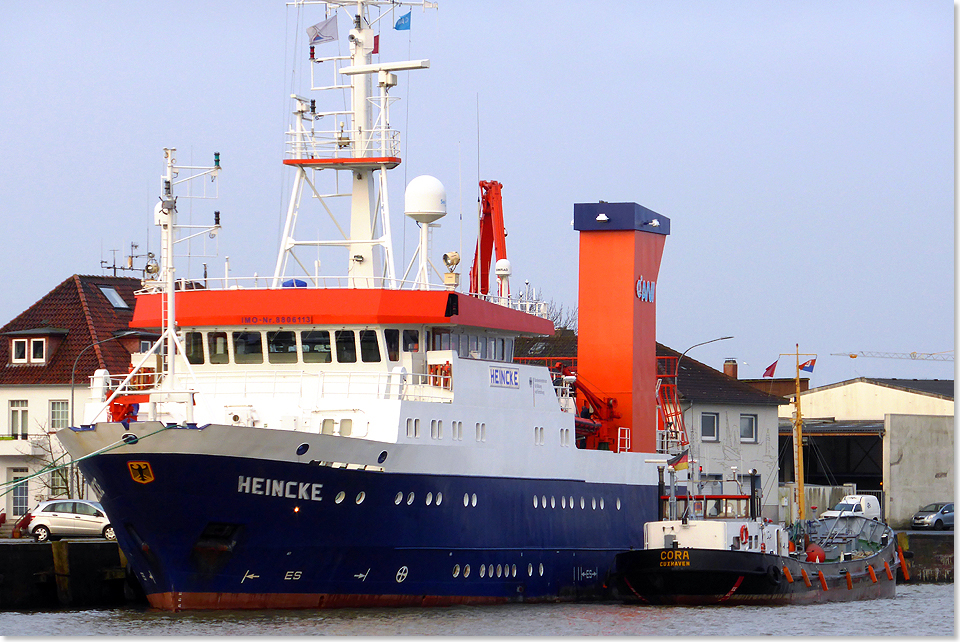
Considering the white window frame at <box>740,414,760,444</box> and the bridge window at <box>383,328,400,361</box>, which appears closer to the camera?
the bridge window at <box>383,328,400,361</box>

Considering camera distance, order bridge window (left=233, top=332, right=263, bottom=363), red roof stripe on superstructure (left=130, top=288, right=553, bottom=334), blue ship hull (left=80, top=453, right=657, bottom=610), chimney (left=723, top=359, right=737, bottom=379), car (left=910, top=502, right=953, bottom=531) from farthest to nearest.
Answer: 1. chimney (left=723, top=359, right=737, bottom=379)
2. car (left=910, top=502, right=953, bottom=531)
3. bridge window (left=233, top=332, right=263, bottom=363)
4. red roof stripe on superstructure (left=130, top=288, right=553, bottom=334)
5. blue ship hull (left=80, top=453, right=657, bottom=610)

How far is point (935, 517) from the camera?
5562 cm

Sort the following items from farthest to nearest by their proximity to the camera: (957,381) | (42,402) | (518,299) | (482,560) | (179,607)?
(42,402) → (518,299) → (482,560) → (179,607) → (957,381)

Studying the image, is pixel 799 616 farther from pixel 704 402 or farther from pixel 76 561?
pixel 704 402

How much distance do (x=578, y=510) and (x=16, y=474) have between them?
23174 mm

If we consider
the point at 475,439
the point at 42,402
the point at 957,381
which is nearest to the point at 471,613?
the point at 475,439

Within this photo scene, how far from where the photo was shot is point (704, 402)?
2111 inches

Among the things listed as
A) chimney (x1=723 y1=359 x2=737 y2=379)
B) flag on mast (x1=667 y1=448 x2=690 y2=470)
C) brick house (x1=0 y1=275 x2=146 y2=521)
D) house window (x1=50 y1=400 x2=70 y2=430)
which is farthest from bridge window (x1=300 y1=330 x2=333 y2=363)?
chimney (x1=723 y1=359 x2=737 y2=379)

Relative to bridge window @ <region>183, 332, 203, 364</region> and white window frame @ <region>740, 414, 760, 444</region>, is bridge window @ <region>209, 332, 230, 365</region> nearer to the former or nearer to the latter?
bridge window @ <region>183, 332, 203, 364</region>

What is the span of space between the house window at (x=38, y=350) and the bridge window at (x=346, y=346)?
894 inches

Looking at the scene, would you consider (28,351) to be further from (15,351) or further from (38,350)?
(15,351)

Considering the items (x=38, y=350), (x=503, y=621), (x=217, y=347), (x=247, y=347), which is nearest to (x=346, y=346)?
(x=247, y=347)

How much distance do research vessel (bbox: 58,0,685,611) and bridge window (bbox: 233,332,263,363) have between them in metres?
0.04

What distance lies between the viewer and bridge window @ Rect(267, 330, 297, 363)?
29703mm
